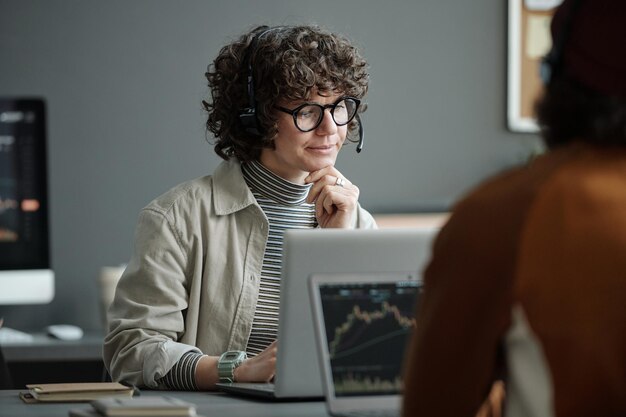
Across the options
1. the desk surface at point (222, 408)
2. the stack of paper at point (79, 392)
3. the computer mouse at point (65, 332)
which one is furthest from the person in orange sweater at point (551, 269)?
the computer mouse at point (65, 332)

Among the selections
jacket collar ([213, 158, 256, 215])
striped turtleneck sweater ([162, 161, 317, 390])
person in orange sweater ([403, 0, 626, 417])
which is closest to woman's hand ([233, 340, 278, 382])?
striped turtleneck sweater ([162, 161, 317, 390])

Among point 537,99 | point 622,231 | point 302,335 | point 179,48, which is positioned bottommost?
point 302,335

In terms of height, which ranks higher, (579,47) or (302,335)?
(579,47)

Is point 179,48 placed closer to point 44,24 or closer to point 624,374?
point 44,24

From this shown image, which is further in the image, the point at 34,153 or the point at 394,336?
the point at 34,153

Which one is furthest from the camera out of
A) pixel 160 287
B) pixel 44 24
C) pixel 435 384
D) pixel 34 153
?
pixel 44 24

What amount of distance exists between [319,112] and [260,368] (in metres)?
0.63

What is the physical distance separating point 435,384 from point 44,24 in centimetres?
295

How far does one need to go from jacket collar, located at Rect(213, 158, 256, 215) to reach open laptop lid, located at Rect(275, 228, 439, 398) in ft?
1.74

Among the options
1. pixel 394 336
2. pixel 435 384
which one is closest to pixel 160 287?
pixel 394 336

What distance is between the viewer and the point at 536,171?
1.08m

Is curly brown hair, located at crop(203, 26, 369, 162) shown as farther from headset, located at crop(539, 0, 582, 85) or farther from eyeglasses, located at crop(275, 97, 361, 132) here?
headset, located at crop(539, 0, 582, 85)

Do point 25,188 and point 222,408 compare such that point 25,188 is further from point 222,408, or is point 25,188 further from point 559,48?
point 559,48

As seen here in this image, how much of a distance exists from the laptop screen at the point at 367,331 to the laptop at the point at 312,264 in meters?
0.04
